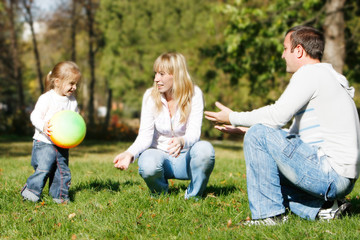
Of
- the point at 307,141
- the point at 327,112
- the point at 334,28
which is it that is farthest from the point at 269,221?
the point at 334,28

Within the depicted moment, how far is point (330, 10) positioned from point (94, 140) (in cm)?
950

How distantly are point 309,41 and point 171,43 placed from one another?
2577 centimetres

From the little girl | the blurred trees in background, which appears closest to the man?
the little girl

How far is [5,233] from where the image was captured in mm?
3010

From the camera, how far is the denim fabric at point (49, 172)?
4.04 m

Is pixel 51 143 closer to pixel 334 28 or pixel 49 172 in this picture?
pixel 49 172

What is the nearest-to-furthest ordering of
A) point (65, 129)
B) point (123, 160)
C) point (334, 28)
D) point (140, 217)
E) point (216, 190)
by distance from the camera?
point (140, 217) < point (123, 160) < point (65, 129) < point (216, 190) < point (334, 28)

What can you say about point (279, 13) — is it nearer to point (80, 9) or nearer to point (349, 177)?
point (349, 177)

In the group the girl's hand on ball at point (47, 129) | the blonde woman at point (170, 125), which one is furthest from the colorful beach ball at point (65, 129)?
the blonde woman at point (170, 125)

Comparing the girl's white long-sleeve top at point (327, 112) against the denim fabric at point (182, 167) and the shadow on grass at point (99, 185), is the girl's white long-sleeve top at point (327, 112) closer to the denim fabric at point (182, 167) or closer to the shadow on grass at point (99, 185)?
the denim fabric at point (182, 167)

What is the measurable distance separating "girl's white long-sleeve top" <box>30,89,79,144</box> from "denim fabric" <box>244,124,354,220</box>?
7.35 ft

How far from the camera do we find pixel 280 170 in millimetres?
3004

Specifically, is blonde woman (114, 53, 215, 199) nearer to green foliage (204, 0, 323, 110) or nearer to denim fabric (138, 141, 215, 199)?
denim fabric (138, 141, 215, 199)

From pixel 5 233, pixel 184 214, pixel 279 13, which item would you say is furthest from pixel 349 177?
pixel 279 13
